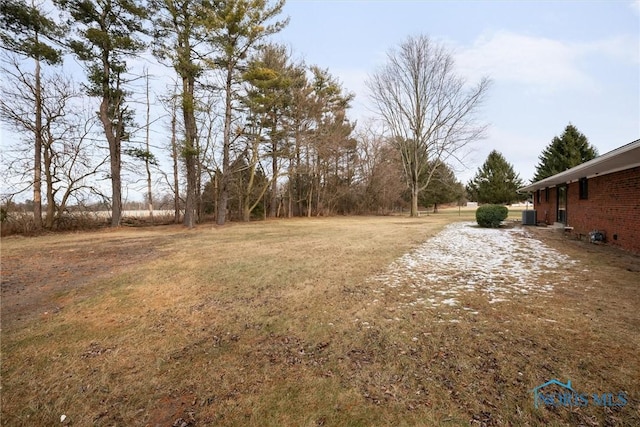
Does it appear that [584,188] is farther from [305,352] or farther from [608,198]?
[305,352]

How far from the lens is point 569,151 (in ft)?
88.3

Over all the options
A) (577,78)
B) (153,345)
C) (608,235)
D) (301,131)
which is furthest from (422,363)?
(301,131)

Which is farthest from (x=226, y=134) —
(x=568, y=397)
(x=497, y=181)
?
(x=497, y=181)

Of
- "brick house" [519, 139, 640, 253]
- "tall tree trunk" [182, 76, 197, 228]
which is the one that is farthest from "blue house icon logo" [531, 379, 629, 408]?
"tall tree trunk" [182, 76, 197, 228]

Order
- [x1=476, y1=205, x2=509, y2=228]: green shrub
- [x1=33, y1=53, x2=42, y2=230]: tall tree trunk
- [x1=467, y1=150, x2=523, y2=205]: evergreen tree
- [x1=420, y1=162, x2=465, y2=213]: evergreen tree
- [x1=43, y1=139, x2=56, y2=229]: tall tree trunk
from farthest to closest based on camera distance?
[x1=467, y1=150, x2=523, y2=205]: evergreen tree → [x1=420, y1=162, x2=465, y2=213]: evergreen tree → [x1=476, y1=205, x2=509, y2=228]: green shrub → [x1=43, y1=139, x2=56, y2=229]: tall tree trunk → [x1=33, y1=53, x2=42, y2=230]: tall tree trunk

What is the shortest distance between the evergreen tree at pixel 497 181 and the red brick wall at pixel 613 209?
2730cm

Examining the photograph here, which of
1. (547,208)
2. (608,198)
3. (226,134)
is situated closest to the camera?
(608,198)

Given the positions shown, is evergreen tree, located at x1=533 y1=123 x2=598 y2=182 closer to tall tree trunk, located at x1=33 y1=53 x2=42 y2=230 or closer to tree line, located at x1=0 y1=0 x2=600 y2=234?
tree line, located at x1=0 y1=0 x2=600 y2=234

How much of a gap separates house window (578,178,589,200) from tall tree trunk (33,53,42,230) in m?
22.2

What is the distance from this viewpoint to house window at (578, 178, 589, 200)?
1008cm

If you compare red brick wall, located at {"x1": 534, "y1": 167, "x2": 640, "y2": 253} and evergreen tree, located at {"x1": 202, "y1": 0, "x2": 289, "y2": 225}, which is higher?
evergreen tree, located at {"x1": 202, "y1": 0, "x2": 289, "y2": 225}

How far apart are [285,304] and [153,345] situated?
1.68m

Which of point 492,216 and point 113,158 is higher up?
point 113,158

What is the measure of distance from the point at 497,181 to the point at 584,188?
2847 centimetres
